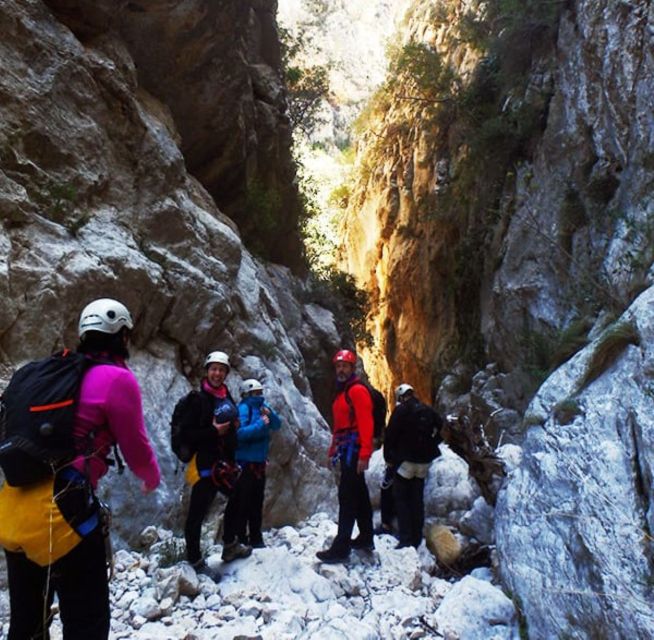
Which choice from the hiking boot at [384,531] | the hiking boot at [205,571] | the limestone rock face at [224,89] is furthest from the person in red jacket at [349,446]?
the limestone rock face at [224,89]

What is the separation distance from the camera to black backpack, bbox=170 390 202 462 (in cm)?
461

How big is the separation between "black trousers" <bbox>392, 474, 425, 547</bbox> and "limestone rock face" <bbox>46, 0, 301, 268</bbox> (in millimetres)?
7755

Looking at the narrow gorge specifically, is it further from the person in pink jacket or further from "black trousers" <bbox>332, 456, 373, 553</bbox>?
the person in pink jacket

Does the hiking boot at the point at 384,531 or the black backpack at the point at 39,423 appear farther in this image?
the hiking boot at the point at 384,531

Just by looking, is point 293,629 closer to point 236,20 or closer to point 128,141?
point 128,141

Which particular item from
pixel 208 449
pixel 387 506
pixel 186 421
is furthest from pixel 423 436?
pixel 186 421

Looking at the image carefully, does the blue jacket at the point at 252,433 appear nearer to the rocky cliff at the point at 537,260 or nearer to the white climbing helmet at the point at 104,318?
the rocky cliff at the point at 537,260

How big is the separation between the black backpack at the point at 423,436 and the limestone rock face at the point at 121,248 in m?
2.17

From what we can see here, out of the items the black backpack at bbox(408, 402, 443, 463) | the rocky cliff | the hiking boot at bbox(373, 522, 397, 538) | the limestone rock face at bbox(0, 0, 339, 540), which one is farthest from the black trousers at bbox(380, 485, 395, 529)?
the rocky cliff

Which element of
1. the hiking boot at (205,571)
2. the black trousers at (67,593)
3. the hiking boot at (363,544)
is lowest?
the hiking boot at (205,571)

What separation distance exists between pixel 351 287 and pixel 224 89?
408 inches

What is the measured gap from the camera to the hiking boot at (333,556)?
17.5 ft

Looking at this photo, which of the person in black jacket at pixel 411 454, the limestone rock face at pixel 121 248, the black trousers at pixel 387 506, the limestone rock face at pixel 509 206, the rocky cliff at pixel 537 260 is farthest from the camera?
the limestone rock face at pixel 509 206

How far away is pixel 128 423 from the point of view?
270cm
